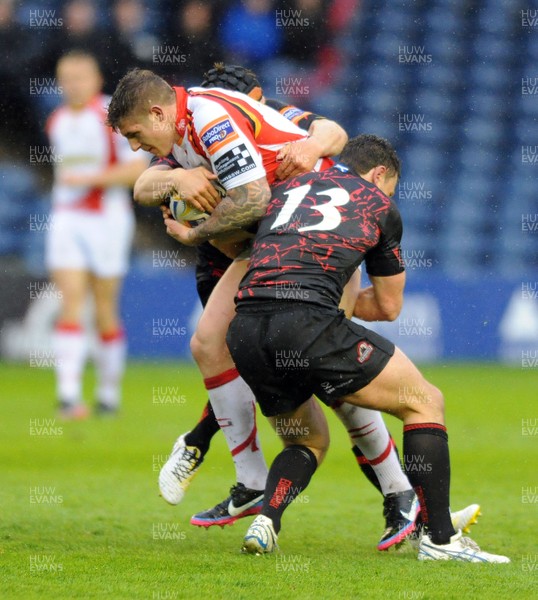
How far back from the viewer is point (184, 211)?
4.86 m

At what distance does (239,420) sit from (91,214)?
569cm

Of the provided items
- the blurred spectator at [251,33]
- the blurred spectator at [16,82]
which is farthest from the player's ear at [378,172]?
the blurred spectator at [16,82]

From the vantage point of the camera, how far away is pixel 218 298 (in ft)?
16.3

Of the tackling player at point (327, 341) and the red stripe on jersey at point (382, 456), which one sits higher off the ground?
the tackling player at point (327, 341)

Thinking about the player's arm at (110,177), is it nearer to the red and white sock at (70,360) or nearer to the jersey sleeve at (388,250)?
the red and white sock at (70,360)

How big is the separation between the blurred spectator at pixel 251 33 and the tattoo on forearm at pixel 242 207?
1007 cm

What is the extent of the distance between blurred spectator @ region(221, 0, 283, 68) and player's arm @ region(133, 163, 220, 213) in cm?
972

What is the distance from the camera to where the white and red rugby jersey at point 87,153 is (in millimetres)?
10359

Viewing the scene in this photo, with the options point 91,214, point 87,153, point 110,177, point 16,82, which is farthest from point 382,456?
point 16,82

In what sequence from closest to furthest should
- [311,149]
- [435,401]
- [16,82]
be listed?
[435,401] < [311,149] < [16,82]

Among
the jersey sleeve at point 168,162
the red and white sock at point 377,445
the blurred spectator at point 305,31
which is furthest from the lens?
the blurred spectator at point 305,31

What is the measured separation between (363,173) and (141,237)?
958 centimetres

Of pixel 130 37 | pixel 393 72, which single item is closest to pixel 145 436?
pixel 130 37

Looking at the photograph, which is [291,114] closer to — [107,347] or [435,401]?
[435,401]
